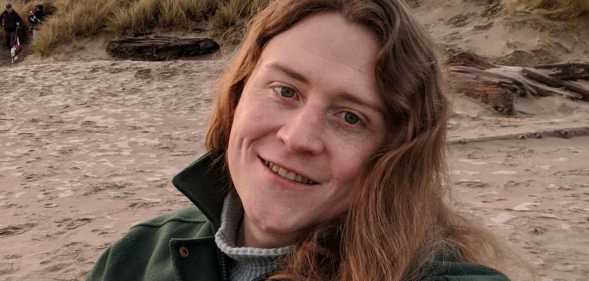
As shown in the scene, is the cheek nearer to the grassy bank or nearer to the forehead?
the forehead

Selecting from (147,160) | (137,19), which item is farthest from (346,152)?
(137,19)

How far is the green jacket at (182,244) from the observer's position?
148cm

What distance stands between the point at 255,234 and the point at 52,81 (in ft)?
20.7

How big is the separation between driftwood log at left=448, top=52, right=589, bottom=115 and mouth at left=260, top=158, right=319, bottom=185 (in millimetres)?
4920

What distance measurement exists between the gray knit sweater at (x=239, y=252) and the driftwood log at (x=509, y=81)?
4.75 m

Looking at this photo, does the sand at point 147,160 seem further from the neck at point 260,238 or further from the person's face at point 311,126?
the neck at point 260,238

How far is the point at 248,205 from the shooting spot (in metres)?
1.37

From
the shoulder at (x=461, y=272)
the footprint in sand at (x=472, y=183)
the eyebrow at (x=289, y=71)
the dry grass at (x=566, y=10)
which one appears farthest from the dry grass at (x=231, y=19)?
the shoulder at (x=461, y=272)

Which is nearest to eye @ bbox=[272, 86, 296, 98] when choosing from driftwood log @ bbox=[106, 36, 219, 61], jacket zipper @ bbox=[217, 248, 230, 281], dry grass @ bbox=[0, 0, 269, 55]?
jacket zipper @ bbox=[217, 248, 230, 281]

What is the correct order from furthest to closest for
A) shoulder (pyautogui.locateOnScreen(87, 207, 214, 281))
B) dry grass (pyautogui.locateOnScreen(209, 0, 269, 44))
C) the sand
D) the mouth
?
dry grass (pyautogui.locateOnScreen(209, 0, 269, 44)), the sand, shoulder (pyautogui.locateOnScreen(87, 207, 214, 281)), the mouth

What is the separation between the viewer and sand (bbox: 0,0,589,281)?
3.01 meters

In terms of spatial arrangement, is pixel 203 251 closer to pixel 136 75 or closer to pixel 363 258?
pixel 363 258

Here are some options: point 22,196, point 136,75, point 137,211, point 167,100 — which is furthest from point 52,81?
point 137,211

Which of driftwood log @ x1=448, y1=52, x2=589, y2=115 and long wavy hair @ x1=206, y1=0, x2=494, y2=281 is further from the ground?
long wavy hair @ x1=206, y1=0, x2=494, y2=281
